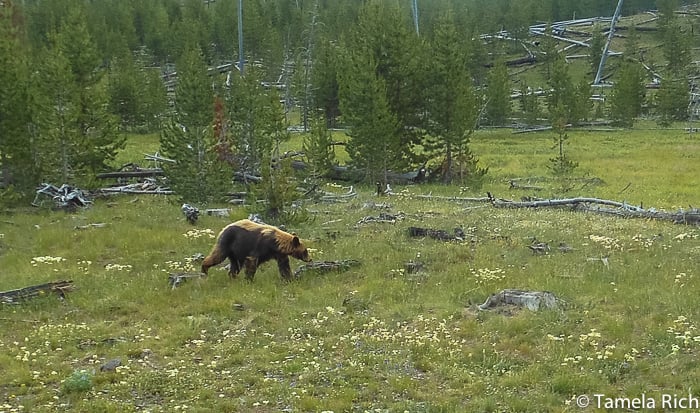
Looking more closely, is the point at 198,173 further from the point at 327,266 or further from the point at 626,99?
the point at 626,99

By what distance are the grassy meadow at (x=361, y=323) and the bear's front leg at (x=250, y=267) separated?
0.39 m

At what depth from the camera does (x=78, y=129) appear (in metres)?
32.1

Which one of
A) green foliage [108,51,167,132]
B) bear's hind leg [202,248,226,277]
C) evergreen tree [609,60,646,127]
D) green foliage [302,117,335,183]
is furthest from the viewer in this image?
evergreen tree [609,60,646,127]

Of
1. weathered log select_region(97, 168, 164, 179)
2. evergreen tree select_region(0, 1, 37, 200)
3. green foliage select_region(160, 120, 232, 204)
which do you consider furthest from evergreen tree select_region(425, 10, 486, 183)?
evergreen tree select_region(0, 1, 37, 200)

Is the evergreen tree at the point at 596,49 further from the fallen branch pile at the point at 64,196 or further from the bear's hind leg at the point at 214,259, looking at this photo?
the bear's hind leg at the point at 214,259

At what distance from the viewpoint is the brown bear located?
15859 millimetres

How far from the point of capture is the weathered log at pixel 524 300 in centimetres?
1266

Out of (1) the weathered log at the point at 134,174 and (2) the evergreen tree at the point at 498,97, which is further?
(2) the evergreen tree at the point at 498,97

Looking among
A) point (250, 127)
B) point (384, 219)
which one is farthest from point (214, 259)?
point (250, 127)

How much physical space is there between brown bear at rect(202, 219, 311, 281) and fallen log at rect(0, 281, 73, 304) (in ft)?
10.3

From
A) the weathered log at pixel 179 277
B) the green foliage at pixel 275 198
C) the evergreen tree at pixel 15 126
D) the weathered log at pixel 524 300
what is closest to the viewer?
the weathered log at pixel 524 300

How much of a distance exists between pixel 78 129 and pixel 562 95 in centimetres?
5714

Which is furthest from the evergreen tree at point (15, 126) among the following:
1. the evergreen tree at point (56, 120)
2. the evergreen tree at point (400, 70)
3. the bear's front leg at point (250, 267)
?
the evergreen tree at point (400, 70)

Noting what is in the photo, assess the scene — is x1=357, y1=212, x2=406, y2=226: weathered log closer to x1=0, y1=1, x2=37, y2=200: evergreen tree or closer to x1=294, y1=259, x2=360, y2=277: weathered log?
x1=294, y1=259, x2=360, y2=277: weathered log
